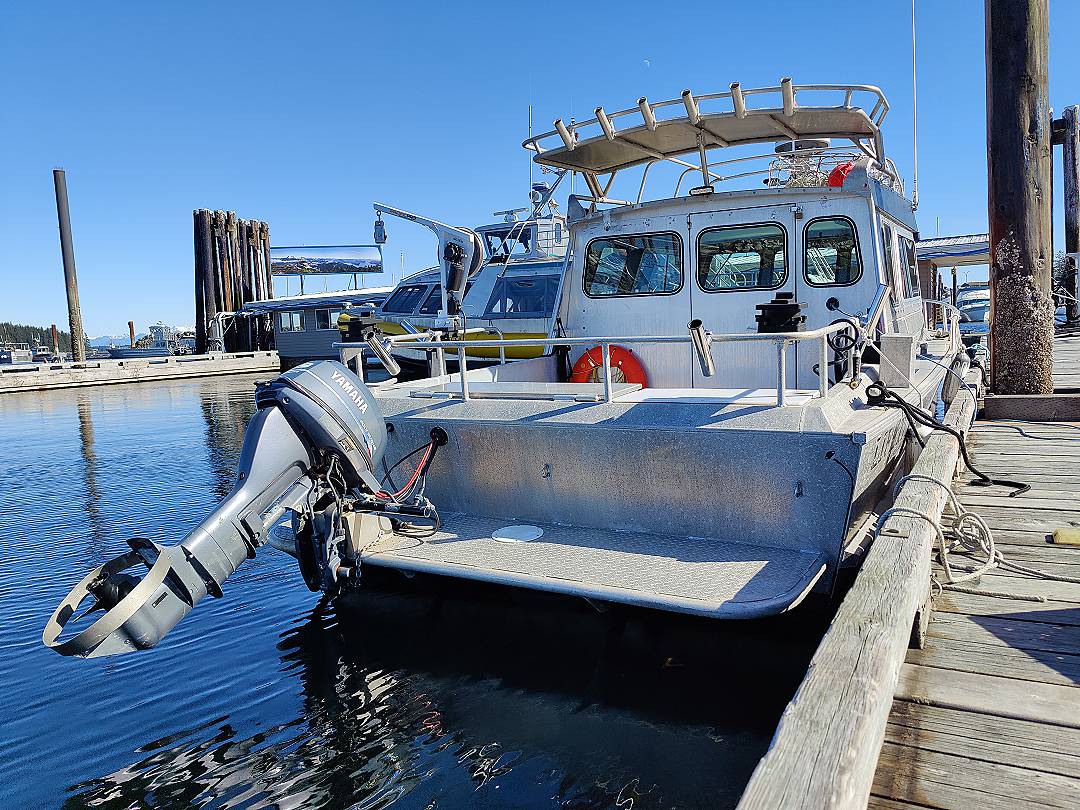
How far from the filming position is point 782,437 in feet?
13.5

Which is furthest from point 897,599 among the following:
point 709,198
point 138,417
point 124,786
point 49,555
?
point 138,417

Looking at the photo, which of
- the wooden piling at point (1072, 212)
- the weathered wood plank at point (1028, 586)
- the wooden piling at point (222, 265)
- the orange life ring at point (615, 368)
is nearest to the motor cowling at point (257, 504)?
the orange life ring at point (615, 368)

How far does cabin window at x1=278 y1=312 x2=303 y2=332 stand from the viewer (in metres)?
34.6

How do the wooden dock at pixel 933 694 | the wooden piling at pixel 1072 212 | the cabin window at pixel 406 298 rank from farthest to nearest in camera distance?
1. the wooden piling at pixel 1072 212
2. the cabin window at pixel 406 298
3. the wooden dock at pixel 933 694

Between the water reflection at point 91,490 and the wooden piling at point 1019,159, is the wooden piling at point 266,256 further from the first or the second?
the wooden piling at point 1019,159

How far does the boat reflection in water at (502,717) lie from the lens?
349cm

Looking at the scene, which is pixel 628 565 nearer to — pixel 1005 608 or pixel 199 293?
pixel 1005 608

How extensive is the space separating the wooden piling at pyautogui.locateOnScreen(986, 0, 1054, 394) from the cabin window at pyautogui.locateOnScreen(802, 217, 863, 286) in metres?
1.22

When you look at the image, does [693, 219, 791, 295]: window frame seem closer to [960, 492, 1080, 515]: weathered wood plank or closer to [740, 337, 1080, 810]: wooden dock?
[960, 492, 1080, 515]: weathered wood plank

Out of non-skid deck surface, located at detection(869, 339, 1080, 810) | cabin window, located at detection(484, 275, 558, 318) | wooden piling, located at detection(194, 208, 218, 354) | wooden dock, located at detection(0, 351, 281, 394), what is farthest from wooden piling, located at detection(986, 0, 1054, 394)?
wooden piling, located at detection(194, 208, 218, 354)

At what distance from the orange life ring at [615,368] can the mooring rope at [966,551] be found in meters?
2.68

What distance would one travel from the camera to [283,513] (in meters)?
4.31

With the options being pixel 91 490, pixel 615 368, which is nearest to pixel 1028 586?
pixel 615 368

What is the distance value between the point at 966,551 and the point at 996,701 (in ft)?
5.29
